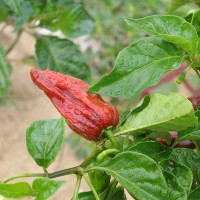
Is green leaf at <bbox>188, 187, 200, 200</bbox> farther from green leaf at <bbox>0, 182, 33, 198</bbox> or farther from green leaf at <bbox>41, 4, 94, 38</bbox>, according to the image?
green leaf at <bbox>41, 4, 94, 38</bbox>

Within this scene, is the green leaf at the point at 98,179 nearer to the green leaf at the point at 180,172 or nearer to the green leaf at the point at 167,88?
the green leaf at the point at 180,172

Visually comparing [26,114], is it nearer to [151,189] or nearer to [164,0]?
[164,0]

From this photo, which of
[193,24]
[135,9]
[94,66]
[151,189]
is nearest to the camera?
[151,189]

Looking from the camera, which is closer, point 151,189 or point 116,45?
point 151,189

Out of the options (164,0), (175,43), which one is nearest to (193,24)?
(175,43)

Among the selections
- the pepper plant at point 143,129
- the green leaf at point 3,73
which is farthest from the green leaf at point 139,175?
the green leaf at point 3,73

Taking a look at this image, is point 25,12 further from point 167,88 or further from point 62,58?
point 167,88
